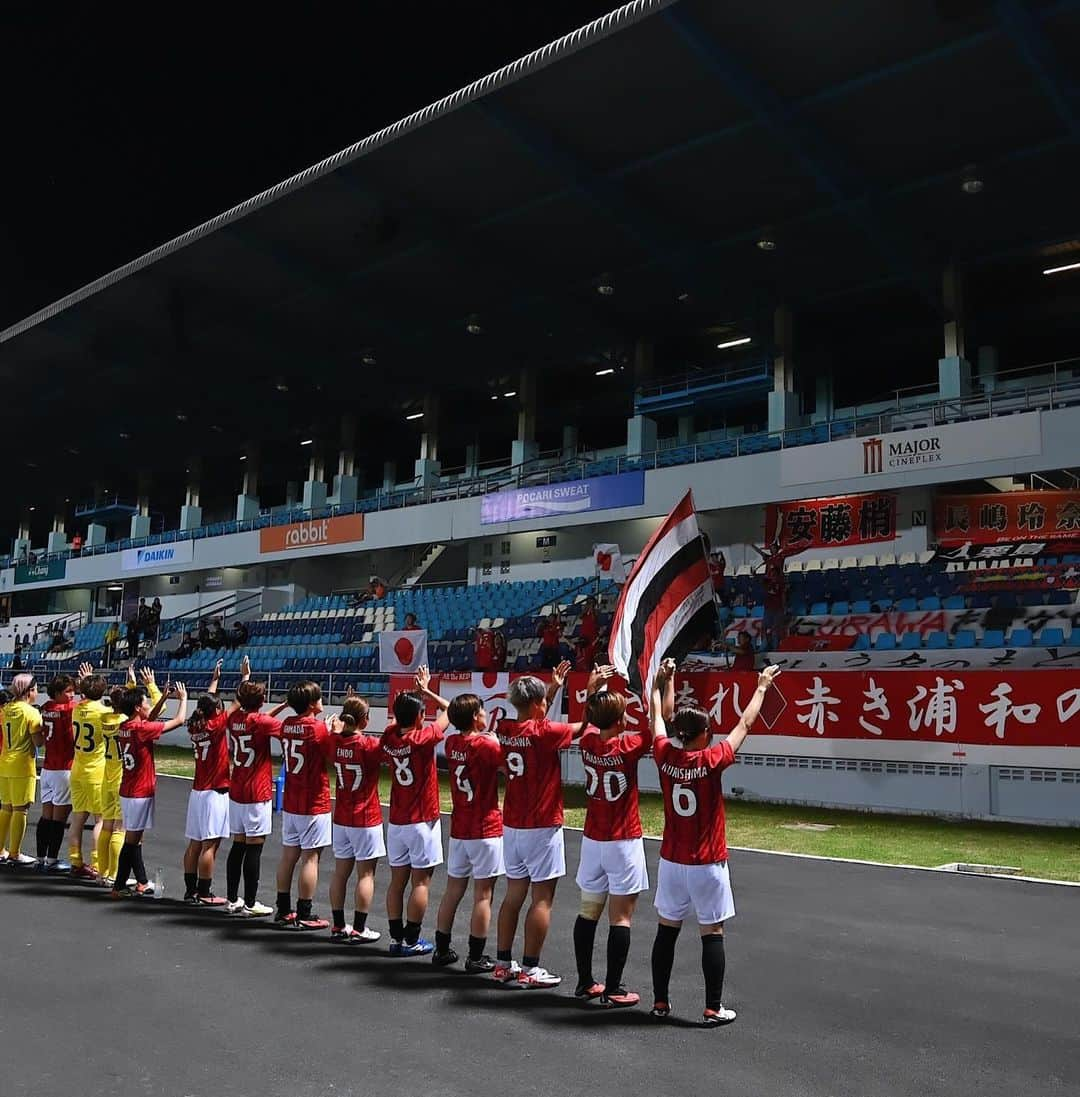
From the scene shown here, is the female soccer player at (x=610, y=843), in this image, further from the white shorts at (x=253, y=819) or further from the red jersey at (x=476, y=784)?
the white shorts at (x=253, y=819)

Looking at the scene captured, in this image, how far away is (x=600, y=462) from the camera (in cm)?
2906

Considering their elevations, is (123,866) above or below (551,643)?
below

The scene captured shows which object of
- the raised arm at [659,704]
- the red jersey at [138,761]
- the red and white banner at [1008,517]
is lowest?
the red jersey at [138,761]

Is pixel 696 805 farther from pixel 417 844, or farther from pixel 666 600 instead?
pixel 666 600

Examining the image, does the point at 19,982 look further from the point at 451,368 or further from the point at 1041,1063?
the point at 451,368

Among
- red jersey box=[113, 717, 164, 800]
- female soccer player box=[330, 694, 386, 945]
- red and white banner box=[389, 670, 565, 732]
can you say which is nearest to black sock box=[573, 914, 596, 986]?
female soccer player box=[330, 694, 386, 945]

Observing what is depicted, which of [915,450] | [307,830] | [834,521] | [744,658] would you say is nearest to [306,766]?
[307,830]

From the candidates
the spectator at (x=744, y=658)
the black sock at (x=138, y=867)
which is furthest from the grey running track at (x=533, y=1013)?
the spectator at (x=744, y=658)

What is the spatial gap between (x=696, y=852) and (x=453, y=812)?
6.43 feet

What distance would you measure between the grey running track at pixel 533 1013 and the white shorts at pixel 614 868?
2.23 feet

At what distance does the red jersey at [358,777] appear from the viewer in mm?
7453

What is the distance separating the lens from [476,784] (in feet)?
22.1

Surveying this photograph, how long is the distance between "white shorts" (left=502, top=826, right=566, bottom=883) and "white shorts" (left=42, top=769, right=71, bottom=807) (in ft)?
21.1

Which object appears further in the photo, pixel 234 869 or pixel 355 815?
pixel 234 869
